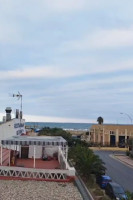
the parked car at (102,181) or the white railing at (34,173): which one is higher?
the white railing at (34,173)

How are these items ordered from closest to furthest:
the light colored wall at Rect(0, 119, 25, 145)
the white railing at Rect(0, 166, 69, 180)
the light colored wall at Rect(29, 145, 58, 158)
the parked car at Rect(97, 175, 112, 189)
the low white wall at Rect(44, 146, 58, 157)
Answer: the white railing at Rect(0, 166, 69, 180) → the parked car at Rect(97, 175, 112, 189) → the light colored wall at Rect(29, 145, 58, 158) → the low white wall at Rect(44, 146, 58, 157) → the light colored wall at Rect(0, 119, 25, 145)

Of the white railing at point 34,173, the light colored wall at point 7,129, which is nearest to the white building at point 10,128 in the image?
the light colored wall at point 7,129

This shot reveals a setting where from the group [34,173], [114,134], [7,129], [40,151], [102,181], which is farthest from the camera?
[114,134]

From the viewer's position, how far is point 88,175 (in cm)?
2419

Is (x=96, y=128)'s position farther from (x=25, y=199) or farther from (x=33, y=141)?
(x=25, y=199)

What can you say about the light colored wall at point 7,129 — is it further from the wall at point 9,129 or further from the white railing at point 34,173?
the white railing at point 34,173

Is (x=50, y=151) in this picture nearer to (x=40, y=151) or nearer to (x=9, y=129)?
(x=40, y=151)

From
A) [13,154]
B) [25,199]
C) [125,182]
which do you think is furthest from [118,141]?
[25,199]

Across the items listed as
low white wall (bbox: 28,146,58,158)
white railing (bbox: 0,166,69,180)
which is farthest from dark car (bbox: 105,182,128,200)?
low white wall (bbox: 28,146,58,158)

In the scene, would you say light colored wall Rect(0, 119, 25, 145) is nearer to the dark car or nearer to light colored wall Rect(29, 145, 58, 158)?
light colored wall Rect(29, 145, 58, 158)

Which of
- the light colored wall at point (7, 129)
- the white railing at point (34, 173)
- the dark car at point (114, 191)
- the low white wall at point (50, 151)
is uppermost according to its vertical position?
the light colored wall at point (7, 129)

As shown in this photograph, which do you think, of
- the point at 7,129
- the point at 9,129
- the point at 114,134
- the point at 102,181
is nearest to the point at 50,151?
the point at 102,181

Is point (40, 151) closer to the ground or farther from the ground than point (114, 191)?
farther from the ground

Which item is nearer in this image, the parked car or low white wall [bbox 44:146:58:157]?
the parked car
